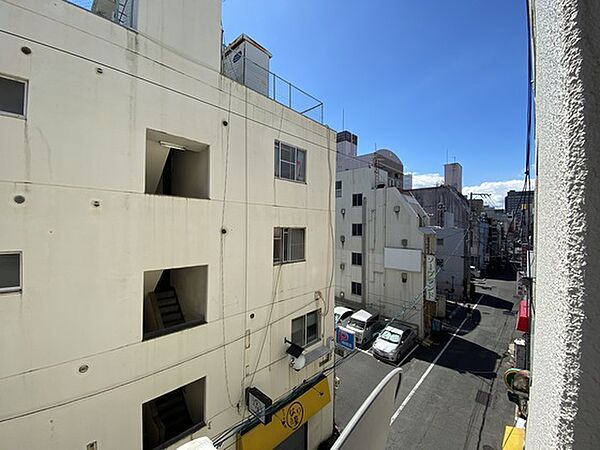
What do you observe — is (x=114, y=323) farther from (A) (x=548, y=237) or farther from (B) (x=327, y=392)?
(B) (x=327, y=392)

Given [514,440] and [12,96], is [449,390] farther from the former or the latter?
[12,96]

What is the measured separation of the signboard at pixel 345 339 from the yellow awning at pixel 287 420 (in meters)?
7.35

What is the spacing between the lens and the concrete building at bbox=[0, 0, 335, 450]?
3848mm

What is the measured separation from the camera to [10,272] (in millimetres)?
3791

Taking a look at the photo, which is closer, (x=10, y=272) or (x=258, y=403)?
(x=10, y=272)

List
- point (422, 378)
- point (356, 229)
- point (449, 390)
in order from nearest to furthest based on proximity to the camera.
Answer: point (449, 390) → point (422, 378) → point (356, 229)

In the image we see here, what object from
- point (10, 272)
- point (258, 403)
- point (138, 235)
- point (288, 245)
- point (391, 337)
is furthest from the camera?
point (391, 337)

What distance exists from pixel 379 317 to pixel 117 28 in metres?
19.1

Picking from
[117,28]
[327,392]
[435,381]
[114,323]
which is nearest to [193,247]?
[114,323]

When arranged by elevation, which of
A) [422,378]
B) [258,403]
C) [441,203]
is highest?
[441,203]

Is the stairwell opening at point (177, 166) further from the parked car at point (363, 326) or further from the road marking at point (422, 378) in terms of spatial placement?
the parked car at point (363, 326)

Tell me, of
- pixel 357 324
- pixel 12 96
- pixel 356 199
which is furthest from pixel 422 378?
pixel 12 96

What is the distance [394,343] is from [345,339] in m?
2.89

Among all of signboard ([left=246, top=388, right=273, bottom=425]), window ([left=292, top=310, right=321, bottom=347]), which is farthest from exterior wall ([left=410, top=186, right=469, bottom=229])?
signboard ([left=246, top=388, right=273, bottom=425])
